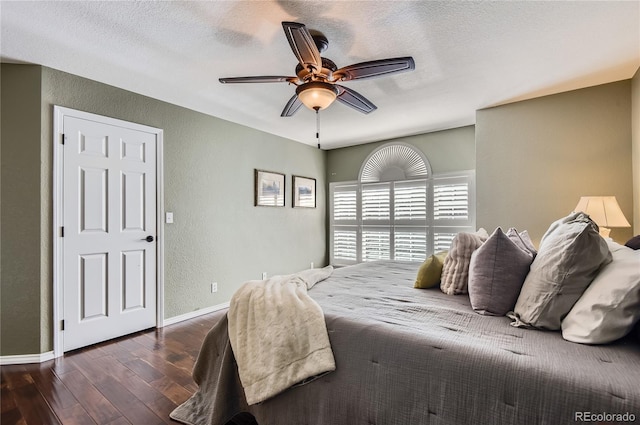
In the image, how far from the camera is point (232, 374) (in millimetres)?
1598

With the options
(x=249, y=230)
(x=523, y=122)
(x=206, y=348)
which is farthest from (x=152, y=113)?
(x=523, y=122)

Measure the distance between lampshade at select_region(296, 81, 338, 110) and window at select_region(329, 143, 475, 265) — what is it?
2884mm

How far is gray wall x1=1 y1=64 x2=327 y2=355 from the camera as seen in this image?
97.7 inches

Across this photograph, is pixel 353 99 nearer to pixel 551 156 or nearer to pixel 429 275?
pixel 429 275

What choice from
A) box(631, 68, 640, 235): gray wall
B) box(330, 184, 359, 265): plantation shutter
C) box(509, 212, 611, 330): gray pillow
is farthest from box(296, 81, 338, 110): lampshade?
box(330, 184, 359, 265): plantation shutter

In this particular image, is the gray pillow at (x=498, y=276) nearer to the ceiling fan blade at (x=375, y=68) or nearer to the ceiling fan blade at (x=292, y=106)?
the ceiling fan blade at (x=375, y=68)

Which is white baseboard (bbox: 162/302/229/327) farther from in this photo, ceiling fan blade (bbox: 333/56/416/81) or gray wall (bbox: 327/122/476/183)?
gray wall (bbox: 327/122/476/183)

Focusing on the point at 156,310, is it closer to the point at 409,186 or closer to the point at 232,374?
the point at 232,374

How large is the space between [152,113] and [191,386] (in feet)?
8.91

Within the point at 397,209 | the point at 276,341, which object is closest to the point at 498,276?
the point at 276,341

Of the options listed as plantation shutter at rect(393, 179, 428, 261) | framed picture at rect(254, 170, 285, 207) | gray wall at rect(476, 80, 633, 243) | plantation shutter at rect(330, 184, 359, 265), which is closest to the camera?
gray wall at rect(476, 80, 633, 243)

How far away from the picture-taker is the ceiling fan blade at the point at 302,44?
1567 mm

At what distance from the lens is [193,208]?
11.7 ft

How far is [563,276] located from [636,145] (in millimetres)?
2456
